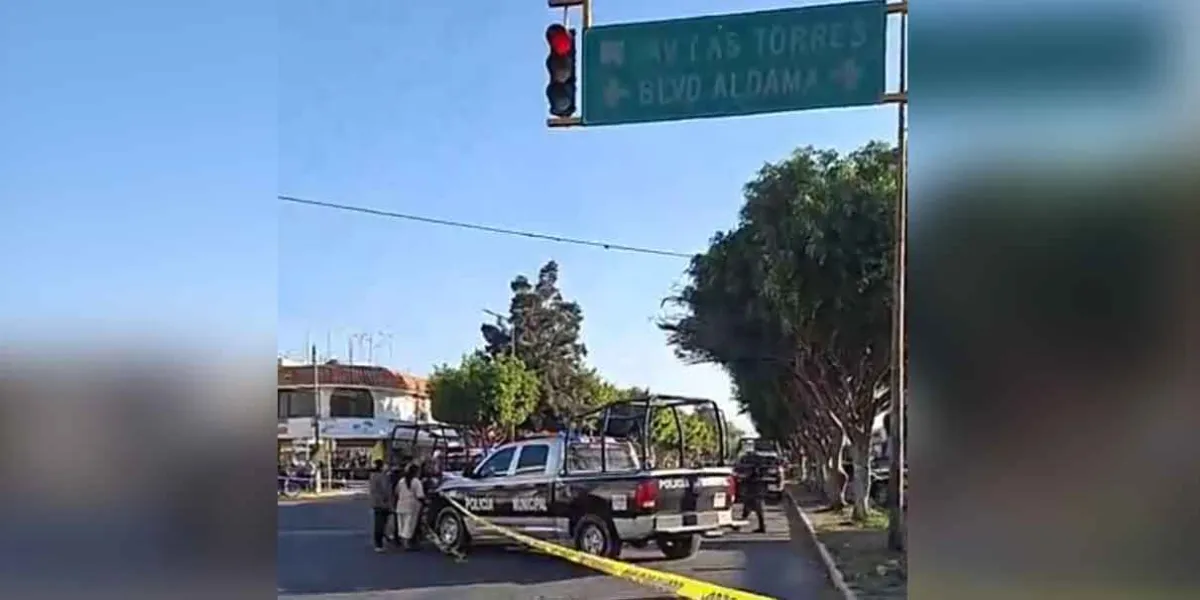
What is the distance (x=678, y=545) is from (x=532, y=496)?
84 cm

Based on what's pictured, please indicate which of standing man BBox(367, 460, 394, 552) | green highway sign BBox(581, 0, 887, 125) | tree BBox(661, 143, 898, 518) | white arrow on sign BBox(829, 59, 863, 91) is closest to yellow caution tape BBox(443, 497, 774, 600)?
standing man BBox(367, 460, 394, 552)

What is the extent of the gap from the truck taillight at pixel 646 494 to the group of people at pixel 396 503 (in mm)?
1388

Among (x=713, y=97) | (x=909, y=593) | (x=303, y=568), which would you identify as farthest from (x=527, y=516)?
(x=909, y=593)

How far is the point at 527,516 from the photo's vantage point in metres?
6.16

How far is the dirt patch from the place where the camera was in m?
4.61

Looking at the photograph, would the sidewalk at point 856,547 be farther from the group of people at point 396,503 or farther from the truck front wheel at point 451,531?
the group of people at point 396,503

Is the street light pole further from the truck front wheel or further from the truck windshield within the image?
the truck windshield

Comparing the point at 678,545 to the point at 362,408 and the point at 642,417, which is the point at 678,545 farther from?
the point at 362,408

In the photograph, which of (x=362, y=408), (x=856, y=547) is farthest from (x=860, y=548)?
(x=362, y=408)

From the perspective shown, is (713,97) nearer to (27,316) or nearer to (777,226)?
(27,316)

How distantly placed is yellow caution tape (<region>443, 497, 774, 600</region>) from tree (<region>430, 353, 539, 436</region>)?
1.87 ft

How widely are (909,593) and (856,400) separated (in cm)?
644

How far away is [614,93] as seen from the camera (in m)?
3.36

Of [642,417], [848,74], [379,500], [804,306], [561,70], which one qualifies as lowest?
[379,500]
